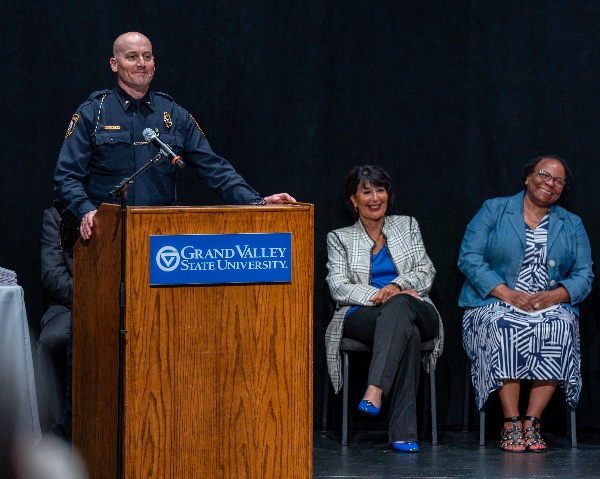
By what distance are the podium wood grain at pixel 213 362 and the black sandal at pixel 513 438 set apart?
1921 millimetres

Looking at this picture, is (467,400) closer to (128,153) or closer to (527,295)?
(527,295)

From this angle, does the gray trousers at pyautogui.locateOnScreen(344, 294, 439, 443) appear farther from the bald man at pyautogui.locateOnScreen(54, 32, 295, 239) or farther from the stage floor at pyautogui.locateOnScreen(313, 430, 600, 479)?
the bald man at pyautogui.locateOnScreen(54, 32, 295, 239)

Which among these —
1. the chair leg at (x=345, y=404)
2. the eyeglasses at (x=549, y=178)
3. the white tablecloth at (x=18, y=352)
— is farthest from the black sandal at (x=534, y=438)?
the white tablecloth at (x=18, y=352)

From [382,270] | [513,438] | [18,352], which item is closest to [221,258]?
[18,352]

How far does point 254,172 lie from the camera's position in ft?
17.5

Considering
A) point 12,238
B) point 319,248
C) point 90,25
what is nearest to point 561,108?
point 319,248

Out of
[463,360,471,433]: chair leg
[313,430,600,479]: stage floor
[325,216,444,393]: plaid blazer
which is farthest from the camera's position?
[463,360,471,433]: chair leg

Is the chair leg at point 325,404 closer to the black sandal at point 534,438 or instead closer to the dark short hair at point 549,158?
the black sandal at point 534,438

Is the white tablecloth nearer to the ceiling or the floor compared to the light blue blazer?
nearer to the floor

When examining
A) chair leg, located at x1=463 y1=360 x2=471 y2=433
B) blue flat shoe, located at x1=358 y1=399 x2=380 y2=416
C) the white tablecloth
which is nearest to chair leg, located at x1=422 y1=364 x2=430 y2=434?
chair leg, located at x1=463 y1=360 x2=471 y2=433

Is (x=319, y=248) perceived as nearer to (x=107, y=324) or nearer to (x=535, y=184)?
(x=535, y=184)

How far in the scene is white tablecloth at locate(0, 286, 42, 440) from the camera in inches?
136

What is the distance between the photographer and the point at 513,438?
4887 mm

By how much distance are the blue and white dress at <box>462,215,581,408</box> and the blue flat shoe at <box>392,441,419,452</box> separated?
40 cm
